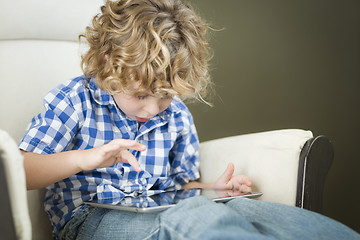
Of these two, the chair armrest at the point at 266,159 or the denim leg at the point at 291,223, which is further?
the chair armrest at the point at 266,159

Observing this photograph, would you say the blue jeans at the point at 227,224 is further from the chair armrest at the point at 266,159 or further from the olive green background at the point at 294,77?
the olive green background at the point at 294,77

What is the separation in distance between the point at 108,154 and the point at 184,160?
0.33m

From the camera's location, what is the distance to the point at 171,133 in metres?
0.87

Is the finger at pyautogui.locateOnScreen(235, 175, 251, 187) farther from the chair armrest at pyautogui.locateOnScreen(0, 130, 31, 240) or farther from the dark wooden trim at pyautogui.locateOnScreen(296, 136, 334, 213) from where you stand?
the chair armrest at pyautogui.locateOnScreen(0, 130, 31, 240)

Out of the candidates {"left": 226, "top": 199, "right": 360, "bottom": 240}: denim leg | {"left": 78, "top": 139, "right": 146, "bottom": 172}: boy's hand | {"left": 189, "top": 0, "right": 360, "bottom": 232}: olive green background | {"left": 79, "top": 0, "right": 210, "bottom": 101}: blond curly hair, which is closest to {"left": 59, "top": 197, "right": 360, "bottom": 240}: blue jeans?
{"left": 226, "top": 199, "right": 360, "bottom": 240}: denim leg

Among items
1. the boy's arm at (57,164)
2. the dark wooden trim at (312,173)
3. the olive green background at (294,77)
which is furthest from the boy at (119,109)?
the olive green background at (294,77)

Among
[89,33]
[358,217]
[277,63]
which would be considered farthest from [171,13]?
[358,217]

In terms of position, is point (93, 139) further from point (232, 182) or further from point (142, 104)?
point (232, 182)

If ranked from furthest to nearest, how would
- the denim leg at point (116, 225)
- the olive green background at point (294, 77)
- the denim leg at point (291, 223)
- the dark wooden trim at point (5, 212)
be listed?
1. the olive green background at point (294, 77)
2. the denim leg at point (116, 225)
3. the denim leg at point (291, 223)
4. the dark wooden trim at point (5, 212)

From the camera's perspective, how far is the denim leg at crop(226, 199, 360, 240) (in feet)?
1.67

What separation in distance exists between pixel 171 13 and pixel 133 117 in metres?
0.21

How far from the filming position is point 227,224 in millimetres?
474

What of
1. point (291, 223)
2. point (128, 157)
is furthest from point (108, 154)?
point (291, 223)

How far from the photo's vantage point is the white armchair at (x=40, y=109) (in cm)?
73
